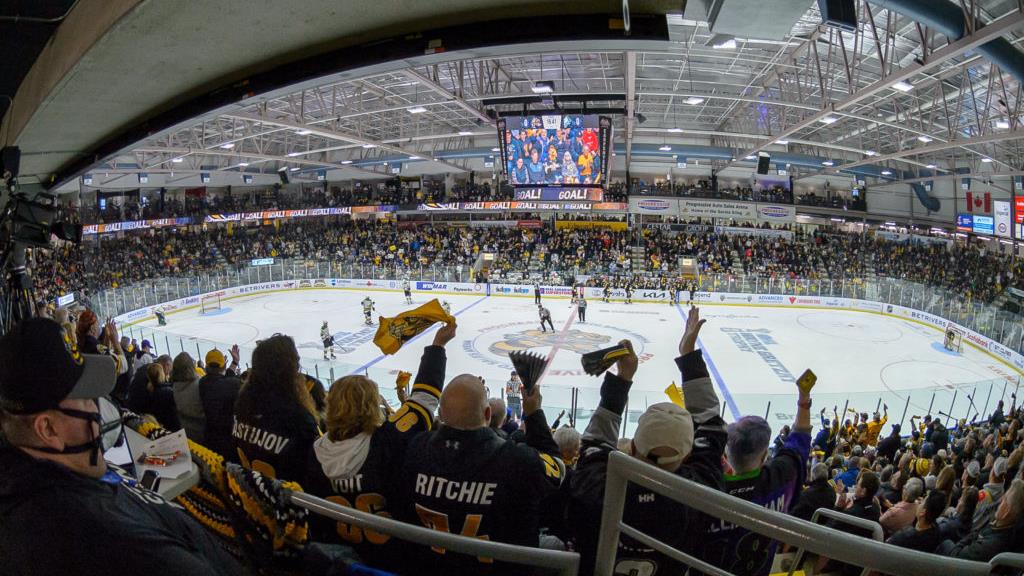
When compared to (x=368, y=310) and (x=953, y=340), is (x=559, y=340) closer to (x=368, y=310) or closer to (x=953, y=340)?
(x=368, y=310)

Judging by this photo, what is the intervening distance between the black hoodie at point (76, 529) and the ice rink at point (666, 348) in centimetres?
904

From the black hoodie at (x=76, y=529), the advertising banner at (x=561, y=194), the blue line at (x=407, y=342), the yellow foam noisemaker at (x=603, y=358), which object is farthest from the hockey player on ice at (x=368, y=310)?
the black hoodie at (x=76, y=529)

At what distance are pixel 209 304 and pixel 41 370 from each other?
27772 mm

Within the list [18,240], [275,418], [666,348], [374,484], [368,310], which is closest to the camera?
[374,484]

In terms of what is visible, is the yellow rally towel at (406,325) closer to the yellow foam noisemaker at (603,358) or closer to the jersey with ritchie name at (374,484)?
the jersey with ritchie name at (374,484)

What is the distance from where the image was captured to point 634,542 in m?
1.95

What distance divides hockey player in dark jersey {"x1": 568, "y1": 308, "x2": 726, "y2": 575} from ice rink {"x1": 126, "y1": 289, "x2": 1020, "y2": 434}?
7.88 metres

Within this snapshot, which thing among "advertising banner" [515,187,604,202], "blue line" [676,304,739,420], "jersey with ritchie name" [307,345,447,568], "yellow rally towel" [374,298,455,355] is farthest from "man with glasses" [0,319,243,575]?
"advertising banner" [515,187,604,202]

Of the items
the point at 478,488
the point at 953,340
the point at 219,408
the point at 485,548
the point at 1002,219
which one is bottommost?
the point at 953,340

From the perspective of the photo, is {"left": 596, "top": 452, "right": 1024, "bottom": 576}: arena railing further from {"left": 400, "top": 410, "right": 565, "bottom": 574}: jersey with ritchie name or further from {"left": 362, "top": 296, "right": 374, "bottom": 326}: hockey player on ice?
{"left": 362, "top": 296, "right": 374, "bottom": 326}: hockey player on ice

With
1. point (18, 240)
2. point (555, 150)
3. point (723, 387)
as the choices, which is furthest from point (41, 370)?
point (555, 150)

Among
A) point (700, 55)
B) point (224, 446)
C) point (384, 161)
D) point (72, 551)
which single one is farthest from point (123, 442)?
point (384, 161)

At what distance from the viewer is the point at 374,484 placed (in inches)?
93.7

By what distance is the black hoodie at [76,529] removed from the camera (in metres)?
1.19
